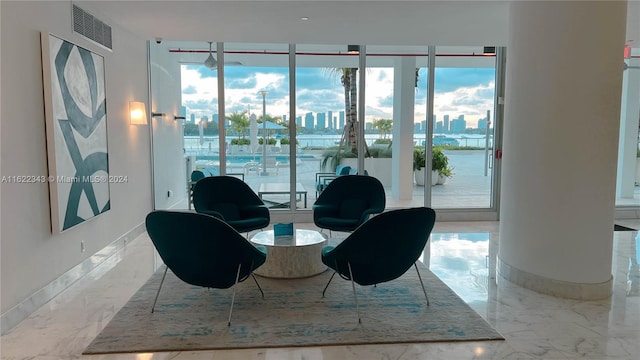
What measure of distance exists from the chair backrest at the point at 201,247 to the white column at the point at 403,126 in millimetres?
4394

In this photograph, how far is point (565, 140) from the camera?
146 inches

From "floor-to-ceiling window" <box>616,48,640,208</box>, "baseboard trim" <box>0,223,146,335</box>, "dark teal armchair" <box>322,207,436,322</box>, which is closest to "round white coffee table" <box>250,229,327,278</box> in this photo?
"dark teal armchair" <box>322,207,436,322</box>

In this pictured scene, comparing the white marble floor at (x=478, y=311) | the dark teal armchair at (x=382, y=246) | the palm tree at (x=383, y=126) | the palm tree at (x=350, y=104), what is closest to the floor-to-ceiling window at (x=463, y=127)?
the palm tree at (x=383, y=126)

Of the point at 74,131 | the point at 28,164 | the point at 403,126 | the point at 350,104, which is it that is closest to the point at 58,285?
the point at 28,164

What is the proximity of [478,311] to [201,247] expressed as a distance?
2.18 meters

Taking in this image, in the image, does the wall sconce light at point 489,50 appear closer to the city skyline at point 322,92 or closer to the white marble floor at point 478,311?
the city skyline at point 322,92

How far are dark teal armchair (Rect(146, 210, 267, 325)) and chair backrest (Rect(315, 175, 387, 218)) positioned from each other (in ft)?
7.20

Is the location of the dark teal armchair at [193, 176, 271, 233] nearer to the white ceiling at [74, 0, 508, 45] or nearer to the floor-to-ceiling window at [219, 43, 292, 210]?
the floor-to-ceiling window at [219, 43, 292, 210]

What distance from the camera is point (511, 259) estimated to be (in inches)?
165

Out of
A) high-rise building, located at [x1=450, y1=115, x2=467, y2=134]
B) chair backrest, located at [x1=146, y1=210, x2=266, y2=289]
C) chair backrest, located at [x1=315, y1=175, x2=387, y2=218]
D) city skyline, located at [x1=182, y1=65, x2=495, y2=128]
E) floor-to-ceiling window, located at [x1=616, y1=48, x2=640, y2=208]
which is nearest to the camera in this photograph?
chair backrest, located at [x1=146, y1=210, x2=266, y2=289]

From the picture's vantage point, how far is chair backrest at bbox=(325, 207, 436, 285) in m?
3.17

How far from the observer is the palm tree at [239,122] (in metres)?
6.88

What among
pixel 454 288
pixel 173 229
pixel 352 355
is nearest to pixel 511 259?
pixel 454 288

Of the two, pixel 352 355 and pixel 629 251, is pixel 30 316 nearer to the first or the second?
pixel 352 355
